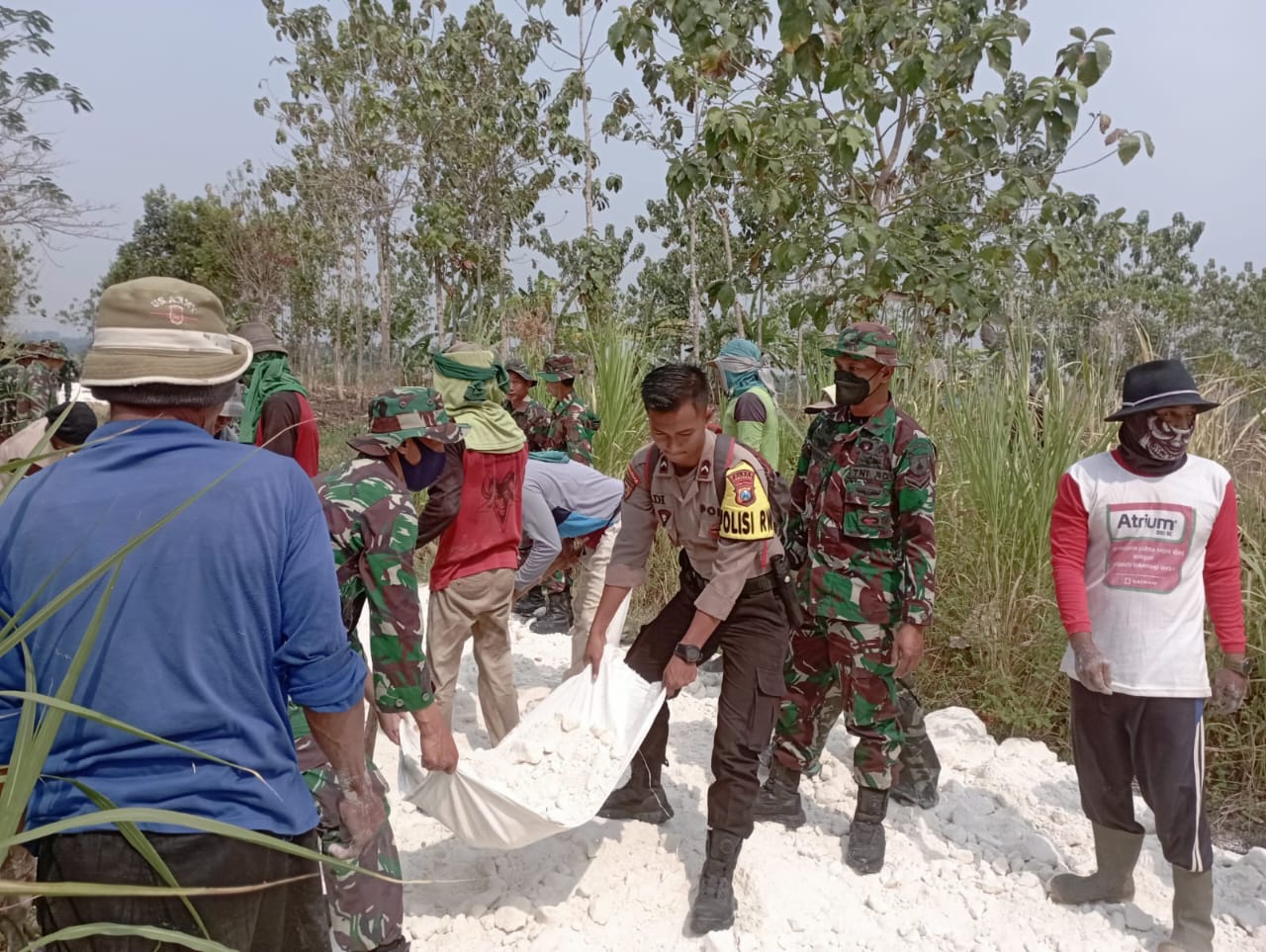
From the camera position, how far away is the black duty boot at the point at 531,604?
6652 millimetres

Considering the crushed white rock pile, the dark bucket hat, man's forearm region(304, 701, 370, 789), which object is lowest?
the crushed white rock pile

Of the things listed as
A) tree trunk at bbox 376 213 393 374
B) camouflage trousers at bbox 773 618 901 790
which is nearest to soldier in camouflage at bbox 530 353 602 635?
camouflage trousers at bbox 773 618 901 790

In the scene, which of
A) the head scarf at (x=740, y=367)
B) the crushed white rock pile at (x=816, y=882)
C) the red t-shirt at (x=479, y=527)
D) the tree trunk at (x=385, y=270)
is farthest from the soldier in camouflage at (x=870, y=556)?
the tree trunk at (x=385, y=270)

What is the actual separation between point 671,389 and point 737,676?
1.00 meters

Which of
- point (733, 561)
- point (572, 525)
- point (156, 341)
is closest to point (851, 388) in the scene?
point (733, 561)

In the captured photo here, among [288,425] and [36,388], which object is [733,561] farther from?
[36,388]

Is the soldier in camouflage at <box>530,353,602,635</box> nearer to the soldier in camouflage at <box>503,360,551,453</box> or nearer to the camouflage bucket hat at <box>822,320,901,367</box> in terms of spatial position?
the soldier in camouflage at <box>503,360,551,453</box>

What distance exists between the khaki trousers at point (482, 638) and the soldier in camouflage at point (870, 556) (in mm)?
1296

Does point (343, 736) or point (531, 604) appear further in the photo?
point (531, 604)

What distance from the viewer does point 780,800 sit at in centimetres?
354

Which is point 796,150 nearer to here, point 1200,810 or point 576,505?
point 576,505

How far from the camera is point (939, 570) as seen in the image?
15.6ft

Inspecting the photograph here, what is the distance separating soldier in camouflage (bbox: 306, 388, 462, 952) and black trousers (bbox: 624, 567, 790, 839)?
0.93 m

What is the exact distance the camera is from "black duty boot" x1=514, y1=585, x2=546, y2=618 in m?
6.65
